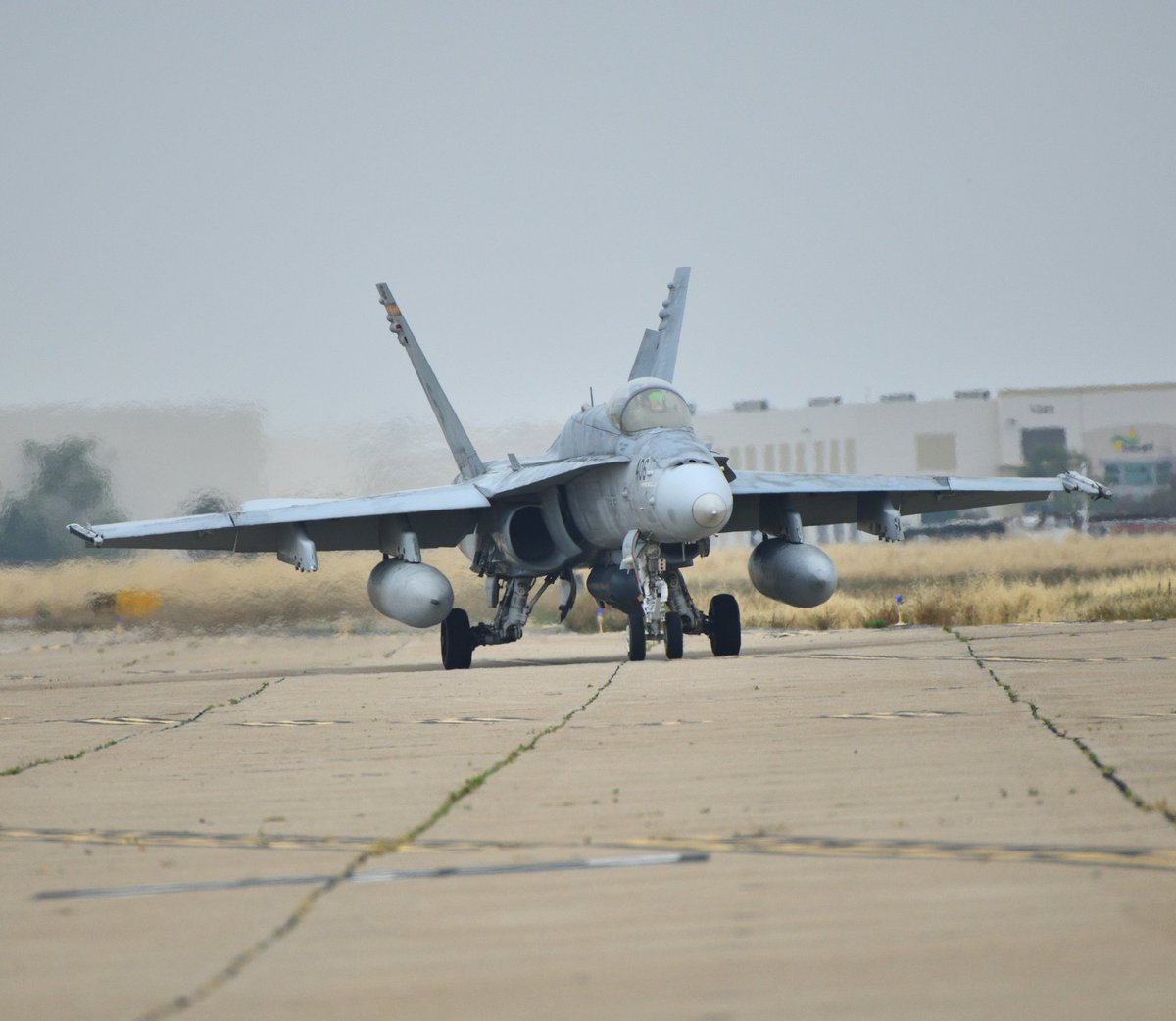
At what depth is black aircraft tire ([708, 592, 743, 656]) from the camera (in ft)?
63.5

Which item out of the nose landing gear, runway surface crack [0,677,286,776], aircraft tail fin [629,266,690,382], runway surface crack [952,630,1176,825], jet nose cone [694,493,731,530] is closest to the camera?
runway surface crack [952,630,1176,825]

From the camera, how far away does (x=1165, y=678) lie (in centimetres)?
1308

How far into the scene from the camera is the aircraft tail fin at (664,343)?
21.7 m

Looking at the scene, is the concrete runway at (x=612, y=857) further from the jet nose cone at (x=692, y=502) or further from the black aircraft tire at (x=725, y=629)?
the black aircraft tire at (x=725, y=629)

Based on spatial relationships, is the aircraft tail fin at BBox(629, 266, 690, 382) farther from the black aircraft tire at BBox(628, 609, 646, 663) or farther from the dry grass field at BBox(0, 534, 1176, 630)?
the dry grass field at BBox(0, 534, 1176, 630)

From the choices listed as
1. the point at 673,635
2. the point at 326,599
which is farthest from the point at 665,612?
the point at 326,599

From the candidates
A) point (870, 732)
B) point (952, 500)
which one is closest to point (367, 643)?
point (952, 500)

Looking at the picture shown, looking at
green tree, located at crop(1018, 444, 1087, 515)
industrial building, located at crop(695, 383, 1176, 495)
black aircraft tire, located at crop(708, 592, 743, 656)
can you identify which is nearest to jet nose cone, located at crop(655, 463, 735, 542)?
black aircraft tire, located at crop(708, 592, 743, 656)

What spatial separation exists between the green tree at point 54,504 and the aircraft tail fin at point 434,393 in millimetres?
5946

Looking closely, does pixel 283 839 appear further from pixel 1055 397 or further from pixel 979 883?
pixel 1055 397

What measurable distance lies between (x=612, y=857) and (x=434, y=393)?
1791cm

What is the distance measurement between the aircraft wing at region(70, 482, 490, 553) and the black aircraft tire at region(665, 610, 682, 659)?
2735mm

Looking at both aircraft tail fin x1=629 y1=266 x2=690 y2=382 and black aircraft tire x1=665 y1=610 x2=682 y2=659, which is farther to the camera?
aircraft tail fin x1=629 y1=266 x2=690 y2=382

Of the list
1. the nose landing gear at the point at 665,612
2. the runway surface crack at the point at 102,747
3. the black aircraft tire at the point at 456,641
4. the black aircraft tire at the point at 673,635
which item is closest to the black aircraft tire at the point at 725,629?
the nose landing gear at the point at 665,612
